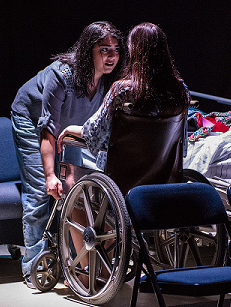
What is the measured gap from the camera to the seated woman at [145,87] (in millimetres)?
2055

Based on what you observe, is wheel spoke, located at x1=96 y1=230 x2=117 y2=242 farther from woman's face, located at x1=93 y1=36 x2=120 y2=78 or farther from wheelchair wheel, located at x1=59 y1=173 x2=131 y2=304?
woman's face, located at x1=93 y1=36 x2=120 y2=78

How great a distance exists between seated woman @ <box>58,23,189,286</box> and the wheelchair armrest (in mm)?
112

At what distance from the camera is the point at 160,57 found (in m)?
2.11

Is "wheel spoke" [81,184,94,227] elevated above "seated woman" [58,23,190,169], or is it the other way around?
"seated woman" [58,23,190,169]

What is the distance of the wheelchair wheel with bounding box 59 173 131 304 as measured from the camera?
1960 mm

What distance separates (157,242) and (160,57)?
1.10 meters

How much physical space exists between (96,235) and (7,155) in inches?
53.9

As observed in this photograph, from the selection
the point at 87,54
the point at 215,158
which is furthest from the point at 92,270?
the point at 87,54

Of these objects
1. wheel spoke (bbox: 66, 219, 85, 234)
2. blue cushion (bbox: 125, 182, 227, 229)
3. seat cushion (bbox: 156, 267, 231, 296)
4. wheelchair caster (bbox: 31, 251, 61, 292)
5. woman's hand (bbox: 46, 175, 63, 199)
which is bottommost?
wheelchair caster (bbox: 31, 251, 61, 292)

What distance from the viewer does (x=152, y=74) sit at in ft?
6.88

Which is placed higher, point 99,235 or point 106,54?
point 106,54

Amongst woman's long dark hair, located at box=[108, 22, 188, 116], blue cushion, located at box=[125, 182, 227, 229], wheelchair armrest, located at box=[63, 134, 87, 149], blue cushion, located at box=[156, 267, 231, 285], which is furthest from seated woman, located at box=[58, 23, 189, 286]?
blue cushion, located at box=[156, 267, 231, 285]

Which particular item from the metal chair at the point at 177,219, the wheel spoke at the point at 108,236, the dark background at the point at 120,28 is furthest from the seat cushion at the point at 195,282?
the dark background at the point at 120,28

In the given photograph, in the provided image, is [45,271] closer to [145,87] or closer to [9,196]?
[9,196]
